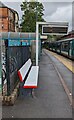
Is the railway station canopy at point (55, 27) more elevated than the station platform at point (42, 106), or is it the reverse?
the railway station canopy at point (55, 27)

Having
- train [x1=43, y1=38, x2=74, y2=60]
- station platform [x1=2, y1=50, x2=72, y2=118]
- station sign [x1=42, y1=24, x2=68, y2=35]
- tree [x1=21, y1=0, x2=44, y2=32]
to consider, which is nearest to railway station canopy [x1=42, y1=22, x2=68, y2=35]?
station sign [x1=42, y1=24, x2=68, y2=35]

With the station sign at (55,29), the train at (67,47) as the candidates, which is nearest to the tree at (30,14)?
the train at (67,47)

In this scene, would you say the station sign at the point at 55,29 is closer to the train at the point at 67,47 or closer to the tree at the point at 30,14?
the train at the point at 67,47

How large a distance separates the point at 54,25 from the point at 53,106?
26.0 feet

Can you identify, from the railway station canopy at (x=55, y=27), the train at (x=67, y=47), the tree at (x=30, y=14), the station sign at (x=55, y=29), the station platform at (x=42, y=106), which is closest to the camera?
the station platform at (x=42, y=106)

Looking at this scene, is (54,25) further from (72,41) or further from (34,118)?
(72,41)

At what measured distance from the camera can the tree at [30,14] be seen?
158ft

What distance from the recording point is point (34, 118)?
5.40 m

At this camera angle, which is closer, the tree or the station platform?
the station platform

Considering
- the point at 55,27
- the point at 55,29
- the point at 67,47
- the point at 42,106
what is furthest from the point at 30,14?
the point at 42,106

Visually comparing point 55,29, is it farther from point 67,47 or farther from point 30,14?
point 30,14

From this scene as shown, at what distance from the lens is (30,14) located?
48.8 m

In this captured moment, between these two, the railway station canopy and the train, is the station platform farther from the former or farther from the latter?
the train

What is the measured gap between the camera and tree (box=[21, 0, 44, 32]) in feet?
158
